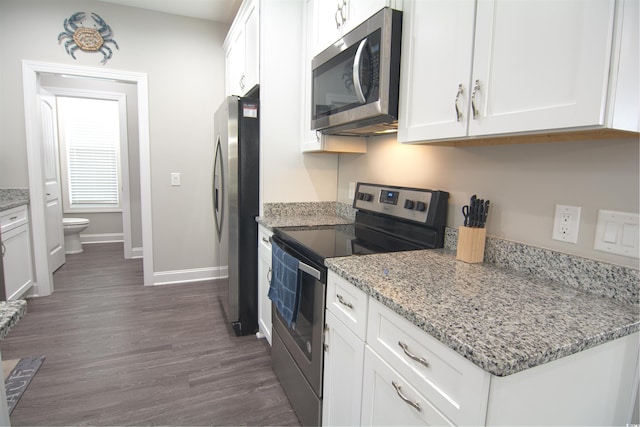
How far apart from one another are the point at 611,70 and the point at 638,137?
274mm

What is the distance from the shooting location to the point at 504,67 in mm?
961

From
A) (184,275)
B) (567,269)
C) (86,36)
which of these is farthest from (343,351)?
(86,36)

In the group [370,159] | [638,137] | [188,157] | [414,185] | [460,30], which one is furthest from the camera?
[188,157]

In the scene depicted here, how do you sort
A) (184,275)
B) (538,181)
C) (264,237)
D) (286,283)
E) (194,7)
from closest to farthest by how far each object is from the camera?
(538,181) → (286,283) → (264,237) → (194,7) → (184,275)

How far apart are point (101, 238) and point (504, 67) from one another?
5.86 m

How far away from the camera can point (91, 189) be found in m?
5.23

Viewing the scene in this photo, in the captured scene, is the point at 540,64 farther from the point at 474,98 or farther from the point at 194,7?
the point at 194,7

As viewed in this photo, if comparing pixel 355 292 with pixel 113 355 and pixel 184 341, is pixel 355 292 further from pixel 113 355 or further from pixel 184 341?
Answer: pixel 113 355

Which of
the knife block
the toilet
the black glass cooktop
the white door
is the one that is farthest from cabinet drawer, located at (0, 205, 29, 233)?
the knife block

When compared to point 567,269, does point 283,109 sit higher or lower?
higher

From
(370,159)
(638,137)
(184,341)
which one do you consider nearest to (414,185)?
(370,159)

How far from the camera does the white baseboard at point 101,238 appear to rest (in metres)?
5.13

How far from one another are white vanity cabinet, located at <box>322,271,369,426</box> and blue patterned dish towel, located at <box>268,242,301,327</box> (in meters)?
0.25

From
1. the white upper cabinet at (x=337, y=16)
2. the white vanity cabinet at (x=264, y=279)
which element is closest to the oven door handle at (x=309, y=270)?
the white vanity cabinet at (x=264, y=279)
